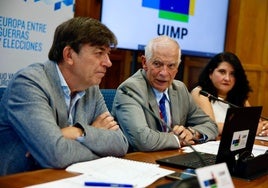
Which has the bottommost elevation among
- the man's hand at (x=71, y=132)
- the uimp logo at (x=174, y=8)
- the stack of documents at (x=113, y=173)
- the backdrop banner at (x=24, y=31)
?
the stack of documents at (x=113, y=173)

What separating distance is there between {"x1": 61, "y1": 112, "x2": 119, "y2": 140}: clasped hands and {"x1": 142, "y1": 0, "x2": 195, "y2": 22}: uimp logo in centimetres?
159

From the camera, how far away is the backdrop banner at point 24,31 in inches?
101

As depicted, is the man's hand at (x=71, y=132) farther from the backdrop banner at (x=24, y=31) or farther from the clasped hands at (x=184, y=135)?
the backdrop banner at (x=24, y=31)

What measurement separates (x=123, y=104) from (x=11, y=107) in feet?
2.39

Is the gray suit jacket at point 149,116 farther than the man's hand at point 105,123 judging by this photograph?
Yes

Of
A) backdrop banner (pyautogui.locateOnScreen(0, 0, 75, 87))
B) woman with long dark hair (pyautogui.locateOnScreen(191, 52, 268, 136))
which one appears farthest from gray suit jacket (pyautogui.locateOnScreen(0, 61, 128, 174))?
woman with long dark hair (pyautogui.locateOnScreen(191, 52, 268, 136))

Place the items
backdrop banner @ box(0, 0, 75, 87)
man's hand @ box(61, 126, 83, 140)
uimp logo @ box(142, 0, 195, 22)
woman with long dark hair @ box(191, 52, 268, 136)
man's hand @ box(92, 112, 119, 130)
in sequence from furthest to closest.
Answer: uimp logo @ box(142, 0, 195, 22), woman with long dark hair @ box(191, 52, 268, 136), backdrop banner @ box(0, 0, 75, 87), man's hand @ box(92, 112, 119, 130), man's hand @ box(61, 126, 83, 140)

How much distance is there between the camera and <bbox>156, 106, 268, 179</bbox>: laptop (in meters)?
1.61

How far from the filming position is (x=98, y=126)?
2.03 meters

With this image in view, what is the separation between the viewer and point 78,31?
1.95m

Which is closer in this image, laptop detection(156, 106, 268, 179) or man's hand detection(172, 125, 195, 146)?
laptop detection(156, 106, 268, 179)

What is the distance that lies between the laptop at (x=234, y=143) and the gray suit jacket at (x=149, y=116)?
1.08ft

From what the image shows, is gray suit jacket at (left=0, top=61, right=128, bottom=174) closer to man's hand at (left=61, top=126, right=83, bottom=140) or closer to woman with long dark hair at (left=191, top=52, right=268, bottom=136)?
man's hand at (left=61, top=126, right=83, bottom=140)

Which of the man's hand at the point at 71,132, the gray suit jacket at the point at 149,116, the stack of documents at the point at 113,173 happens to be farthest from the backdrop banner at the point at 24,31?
the stack of documents at the point at 113,173
